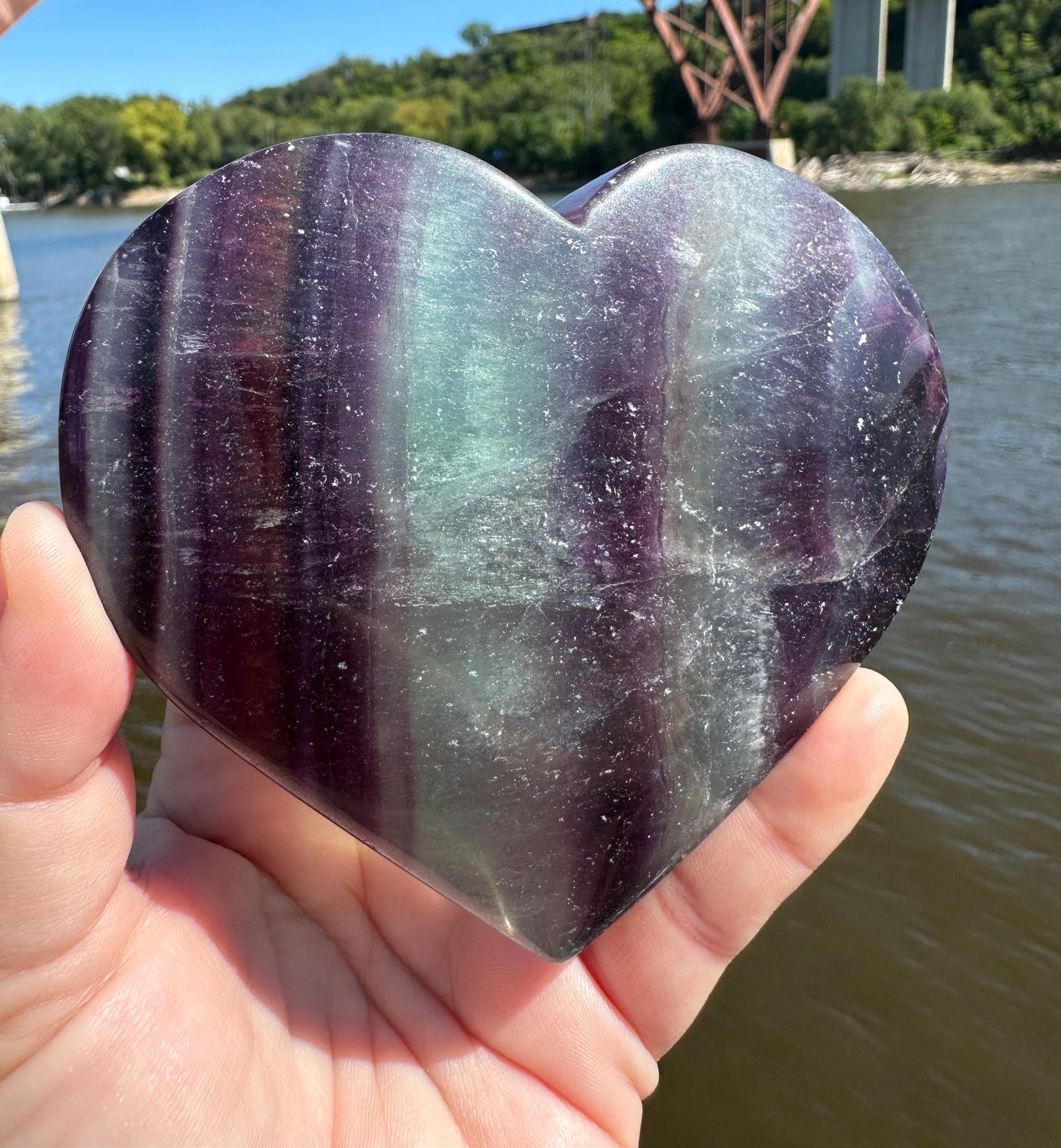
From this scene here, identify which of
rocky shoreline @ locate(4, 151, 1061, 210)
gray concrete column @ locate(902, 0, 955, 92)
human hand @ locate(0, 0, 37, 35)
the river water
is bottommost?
rocky shoreline @ locate(4, 151, 1061, 210)

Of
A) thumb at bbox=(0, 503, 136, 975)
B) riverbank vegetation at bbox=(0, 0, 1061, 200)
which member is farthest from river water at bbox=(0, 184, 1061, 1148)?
riverbank vegetation at bbox=(0, 0, 1061, 200)

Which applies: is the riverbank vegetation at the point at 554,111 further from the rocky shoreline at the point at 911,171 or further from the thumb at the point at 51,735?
the thumb at the point at 51,735

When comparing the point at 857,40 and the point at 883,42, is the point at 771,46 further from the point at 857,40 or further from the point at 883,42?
the point at 883,42

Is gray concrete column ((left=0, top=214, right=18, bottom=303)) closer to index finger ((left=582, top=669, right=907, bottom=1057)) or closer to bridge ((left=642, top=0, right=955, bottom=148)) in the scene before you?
index finger ((left=582, top=669, right=907, bottom=1057))

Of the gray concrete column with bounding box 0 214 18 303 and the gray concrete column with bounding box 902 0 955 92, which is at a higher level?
the gray concrete column with bounding box 902 0 955 92

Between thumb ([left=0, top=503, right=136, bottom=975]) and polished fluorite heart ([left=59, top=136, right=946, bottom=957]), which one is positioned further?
polished fluorite heart ([left=59, top=136, right=946, bottom=957])

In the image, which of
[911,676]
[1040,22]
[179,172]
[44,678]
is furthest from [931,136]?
[179,172]

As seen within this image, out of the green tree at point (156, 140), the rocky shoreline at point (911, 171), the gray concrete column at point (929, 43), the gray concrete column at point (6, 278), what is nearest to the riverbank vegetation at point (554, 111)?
the green tree at point (156, 140)

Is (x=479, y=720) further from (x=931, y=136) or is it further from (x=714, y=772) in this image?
(x=931, y=136)
